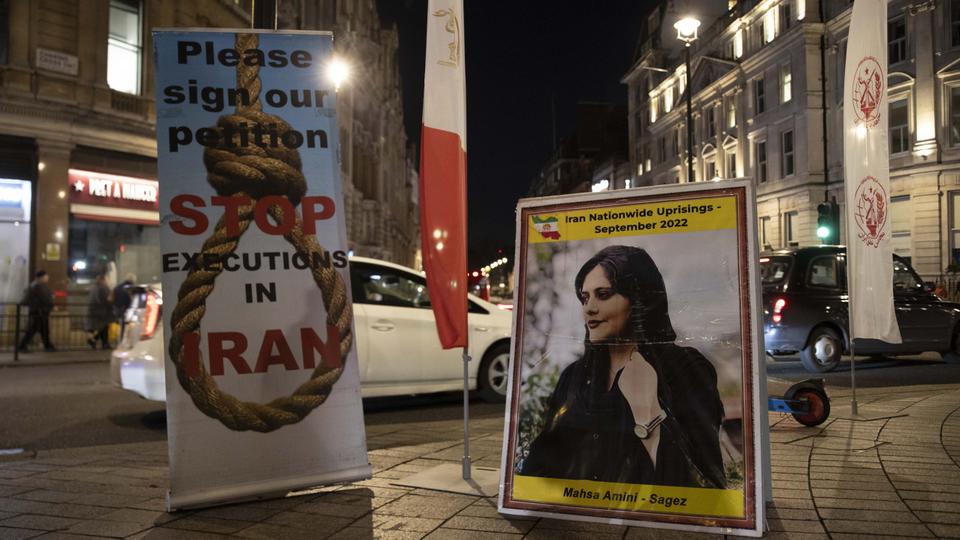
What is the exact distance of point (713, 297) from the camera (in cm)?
388

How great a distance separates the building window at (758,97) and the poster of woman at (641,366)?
41538 mm

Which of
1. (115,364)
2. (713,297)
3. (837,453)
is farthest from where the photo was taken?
(115,364)

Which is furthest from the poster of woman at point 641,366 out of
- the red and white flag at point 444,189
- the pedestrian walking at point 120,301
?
the pedestrian walking at point 120,301

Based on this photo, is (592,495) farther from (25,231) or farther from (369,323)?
(25,231)

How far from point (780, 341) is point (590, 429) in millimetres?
8503

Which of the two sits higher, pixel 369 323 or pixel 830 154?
pixel 830 154

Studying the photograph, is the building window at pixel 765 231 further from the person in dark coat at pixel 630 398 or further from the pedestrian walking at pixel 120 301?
the person in dark coat at pixel 630 398

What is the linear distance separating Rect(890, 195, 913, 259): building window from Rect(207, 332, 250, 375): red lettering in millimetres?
33549

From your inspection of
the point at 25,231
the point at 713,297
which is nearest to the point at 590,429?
the point at 713,297

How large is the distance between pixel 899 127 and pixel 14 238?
109 feet

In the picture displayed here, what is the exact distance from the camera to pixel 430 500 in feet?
14.9

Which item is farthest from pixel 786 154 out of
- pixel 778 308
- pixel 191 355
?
pixel 191 355
